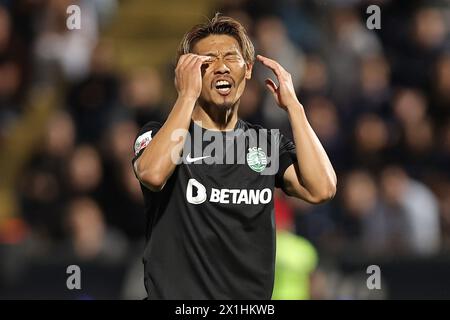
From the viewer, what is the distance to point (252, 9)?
10562mm

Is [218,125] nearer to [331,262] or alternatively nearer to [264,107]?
[331,262]

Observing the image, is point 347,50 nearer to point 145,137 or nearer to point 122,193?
point 122,193

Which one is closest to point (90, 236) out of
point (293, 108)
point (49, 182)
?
point (49, 182)

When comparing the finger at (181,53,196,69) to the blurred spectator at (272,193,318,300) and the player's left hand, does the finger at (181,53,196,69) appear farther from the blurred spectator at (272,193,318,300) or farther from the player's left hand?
the blurred spectator at (272,193,318,300)

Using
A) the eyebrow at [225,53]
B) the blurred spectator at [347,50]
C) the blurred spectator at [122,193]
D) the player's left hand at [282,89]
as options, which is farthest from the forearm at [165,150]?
the blurred spectator at [347,50]

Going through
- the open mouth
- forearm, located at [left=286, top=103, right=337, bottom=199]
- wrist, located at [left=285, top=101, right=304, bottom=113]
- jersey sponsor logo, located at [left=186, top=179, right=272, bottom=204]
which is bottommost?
jersey sponsor logo, located at [left=186, top=179, right=272, bottom=204]

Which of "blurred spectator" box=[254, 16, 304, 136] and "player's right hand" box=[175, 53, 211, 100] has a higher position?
"blurred spectator" box=[254, 16, 304, 136]

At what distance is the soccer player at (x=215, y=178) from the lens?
178 inches

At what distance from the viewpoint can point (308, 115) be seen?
31.3ft

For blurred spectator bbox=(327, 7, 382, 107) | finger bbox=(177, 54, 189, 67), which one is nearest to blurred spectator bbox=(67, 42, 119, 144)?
blurred spectator bbox=(327, 7, 382, 107)

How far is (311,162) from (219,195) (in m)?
0.43

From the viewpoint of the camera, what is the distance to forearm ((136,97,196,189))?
446 cm

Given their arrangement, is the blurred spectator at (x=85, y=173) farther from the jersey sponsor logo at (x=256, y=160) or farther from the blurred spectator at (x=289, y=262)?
the jersey sponsor logo at (x=256, y=160)

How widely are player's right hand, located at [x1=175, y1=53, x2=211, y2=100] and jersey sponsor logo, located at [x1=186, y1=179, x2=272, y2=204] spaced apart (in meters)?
0.37
